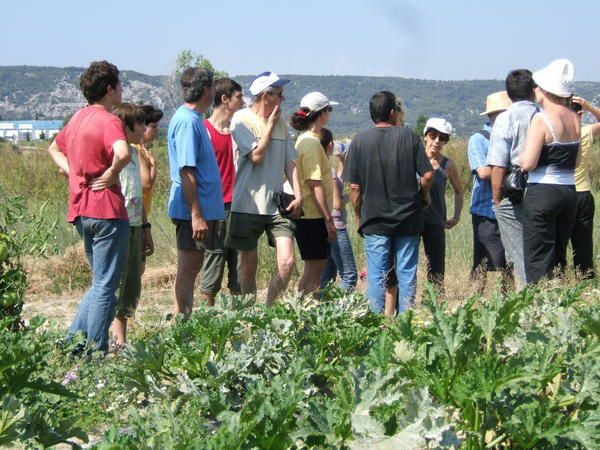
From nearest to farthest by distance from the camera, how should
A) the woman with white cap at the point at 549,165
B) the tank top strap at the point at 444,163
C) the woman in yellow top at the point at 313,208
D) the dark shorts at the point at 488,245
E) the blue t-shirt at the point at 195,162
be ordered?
the woman with white cap at the point at 549,165 < the blue t-shirt at the point at 195,162 < the woman in yellow top at the point at 313,208 < the dark shorts at the point at 488,245 < the tank top strap at the point at 444,163

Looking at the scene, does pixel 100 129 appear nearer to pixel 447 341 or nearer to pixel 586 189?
pixel 447 341

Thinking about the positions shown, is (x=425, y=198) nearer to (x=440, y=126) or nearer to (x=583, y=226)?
(x=440, y=126)

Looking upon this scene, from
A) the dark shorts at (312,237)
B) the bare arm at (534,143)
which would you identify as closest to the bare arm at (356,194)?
the dark shorts at (312,237)

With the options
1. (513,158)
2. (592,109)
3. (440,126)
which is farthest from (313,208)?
(592,109)

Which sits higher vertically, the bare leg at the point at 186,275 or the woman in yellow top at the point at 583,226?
the woman in yellow top at the point at 583,226

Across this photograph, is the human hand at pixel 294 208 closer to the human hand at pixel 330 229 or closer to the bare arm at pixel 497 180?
the human hand at pixel 330 229

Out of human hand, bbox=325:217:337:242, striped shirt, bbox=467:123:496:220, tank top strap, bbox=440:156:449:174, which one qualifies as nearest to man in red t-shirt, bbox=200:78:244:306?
human hand, bbox=325:217:337:242

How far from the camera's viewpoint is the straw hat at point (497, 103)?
7176 mm

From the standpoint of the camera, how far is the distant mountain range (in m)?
96.6

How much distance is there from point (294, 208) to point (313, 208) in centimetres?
53

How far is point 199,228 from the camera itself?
629 centimetres

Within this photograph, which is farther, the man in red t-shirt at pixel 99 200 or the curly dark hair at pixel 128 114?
the curly dark hair at pixel 128 114

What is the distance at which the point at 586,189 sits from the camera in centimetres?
682

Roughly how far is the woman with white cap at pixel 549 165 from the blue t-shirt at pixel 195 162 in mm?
2027
